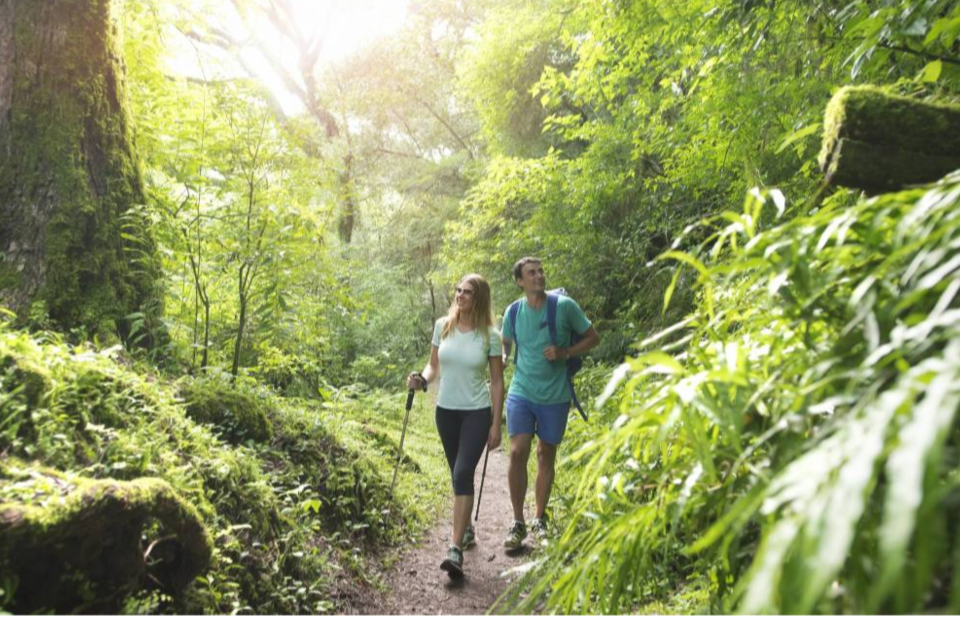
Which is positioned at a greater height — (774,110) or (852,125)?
(774,110)

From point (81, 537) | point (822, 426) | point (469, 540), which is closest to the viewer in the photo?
point (822, 426)

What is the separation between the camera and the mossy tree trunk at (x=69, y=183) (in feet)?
13.6

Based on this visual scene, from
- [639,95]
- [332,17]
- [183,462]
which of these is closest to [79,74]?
[183,462]

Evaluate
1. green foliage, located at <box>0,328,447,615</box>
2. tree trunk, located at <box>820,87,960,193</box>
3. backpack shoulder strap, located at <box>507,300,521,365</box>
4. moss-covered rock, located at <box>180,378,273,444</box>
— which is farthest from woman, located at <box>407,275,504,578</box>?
tree trunk, located at <box>820,87,960,193</box>

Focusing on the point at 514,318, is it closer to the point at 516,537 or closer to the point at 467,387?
the point at 467,387

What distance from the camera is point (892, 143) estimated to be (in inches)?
A: 59.9

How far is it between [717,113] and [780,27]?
1146mm

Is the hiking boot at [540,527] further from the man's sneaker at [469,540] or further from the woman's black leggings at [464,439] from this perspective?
the woman's black leggings at [464,439]

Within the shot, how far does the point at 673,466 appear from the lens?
1455 millimetres

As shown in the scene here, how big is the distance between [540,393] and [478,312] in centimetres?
90

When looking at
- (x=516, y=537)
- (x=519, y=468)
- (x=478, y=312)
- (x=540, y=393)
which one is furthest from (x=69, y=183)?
(x=516, y=537)

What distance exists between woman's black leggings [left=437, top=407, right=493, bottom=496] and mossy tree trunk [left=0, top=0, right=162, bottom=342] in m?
2.55

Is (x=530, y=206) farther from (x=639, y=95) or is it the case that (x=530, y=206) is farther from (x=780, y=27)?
(x=780, y=27)

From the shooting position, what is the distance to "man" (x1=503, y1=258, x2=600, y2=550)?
16.5 ft
